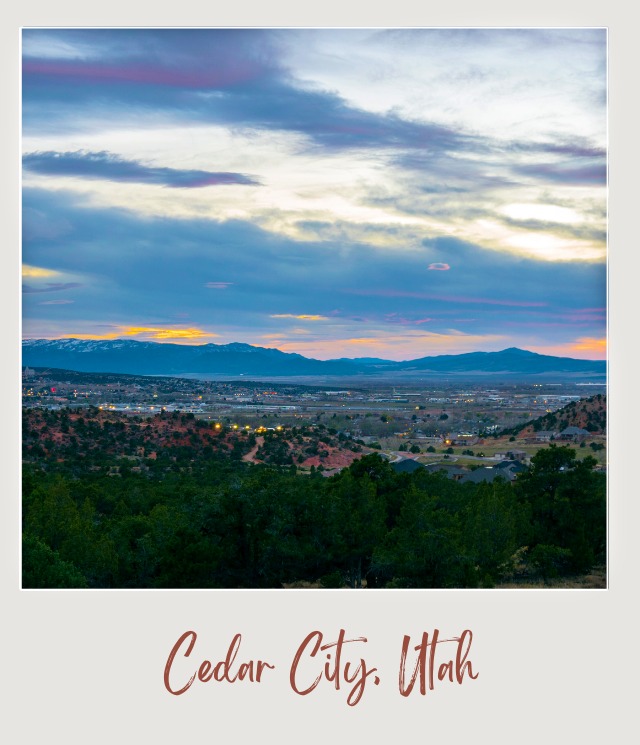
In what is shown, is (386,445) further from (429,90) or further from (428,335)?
(429,90)

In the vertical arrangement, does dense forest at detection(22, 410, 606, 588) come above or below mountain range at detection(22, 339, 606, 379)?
below

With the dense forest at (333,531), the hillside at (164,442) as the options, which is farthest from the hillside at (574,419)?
the hillside at (164,442)

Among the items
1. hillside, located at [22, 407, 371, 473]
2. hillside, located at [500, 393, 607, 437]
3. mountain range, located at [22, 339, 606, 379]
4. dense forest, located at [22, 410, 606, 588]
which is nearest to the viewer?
dense forest, located at [22, 410, 606, 588]

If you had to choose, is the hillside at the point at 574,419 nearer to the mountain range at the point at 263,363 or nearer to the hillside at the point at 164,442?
the mountain range at the point at 263,363

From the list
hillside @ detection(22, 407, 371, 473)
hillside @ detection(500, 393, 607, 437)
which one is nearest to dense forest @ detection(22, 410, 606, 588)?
hillside @ detection(500, 393, 607, 437)

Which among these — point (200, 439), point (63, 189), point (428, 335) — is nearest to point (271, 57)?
point (63, 189)

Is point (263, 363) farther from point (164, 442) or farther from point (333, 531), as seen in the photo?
point (333, 531)

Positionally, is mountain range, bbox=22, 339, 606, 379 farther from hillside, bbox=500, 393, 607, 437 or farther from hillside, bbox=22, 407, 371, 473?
hillside, bbox=22, 407, 371, 473
